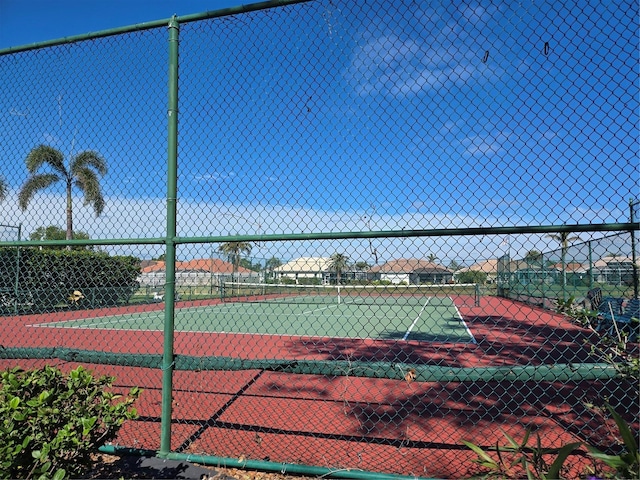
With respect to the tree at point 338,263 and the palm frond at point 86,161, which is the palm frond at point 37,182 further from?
the tree at point 338,263

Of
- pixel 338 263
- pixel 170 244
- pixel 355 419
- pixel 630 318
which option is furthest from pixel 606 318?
pixel 170 244

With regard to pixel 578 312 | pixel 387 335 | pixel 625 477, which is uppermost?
pixel 578 312

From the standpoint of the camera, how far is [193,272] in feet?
30.8

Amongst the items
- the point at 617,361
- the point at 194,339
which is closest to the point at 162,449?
the point at 617,361

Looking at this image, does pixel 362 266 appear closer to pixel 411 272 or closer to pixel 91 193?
pixel 411 272

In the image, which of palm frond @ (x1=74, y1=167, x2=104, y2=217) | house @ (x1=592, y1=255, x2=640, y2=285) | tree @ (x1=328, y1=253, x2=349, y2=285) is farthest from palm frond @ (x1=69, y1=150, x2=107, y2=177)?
house @ (x1=592, y1=255, x2=640, y2=285)

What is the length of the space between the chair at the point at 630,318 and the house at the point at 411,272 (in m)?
1.39

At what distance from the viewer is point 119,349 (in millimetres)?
9430

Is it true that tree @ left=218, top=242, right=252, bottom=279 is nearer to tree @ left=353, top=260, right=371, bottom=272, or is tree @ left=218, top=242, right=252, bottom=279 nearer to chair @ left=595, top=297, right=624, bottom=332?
tree @ left=353, top=260, right=371, bottom=272

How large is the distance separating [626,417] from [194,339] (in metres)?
9.81

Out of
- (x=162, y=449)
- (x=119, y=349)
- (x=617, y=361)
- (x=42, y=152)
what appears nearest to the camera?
(x=617, y=361)

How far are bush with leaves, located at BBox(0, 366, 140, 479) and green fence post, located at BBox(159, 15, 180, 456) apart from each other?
0.56 m

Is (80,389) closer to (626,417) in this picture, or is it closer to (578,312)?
(578,312)

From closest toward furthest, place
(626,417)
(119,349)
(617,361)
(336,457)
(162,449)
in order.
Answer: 1. (617,361)
2. (162,449)
3. (336,457)
4. (626,417)
5. (119,349)
